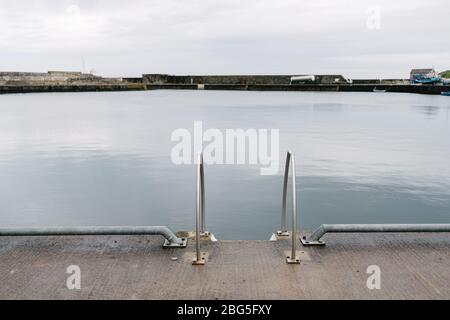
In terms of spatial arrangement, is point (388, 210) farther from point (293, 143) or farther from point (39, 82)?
point (39, 82)

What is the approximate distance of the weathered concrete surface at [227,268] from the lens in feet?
11.3

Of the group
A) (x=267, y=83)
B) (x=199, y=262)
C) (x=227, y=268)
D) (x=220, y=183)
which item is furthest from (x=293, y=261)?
(x=267, y=83)

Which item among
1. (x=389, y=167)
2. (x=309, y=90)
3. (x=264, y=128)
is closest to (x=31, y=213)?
(x=389, y=167)

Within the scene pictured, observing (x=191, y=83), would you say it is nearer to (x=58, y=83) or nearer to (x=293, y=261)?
(x=58, y=83)

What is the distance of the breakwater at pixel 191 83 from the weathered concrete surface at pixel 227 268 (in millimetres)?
64754

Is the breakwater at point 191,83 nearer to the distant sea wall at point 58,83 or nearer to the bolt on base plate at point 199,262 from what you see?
the distant sea wall at point 58,83

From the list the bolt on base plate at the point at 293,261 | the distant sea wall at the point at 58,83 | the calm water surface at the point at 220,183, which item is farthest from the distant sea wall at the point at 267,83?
the bolt on base plate at the point at 293,261

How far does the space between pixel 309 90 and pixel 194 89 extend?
2227 centimetres

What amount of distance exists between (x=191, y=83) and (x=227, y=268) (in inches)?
3031

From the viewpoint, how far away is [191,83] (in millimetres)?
79000

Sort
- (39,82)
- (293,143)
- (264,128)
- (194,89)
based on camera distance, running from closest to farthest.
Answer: (293,143) → (264,128) → (39,82) → (194,89)

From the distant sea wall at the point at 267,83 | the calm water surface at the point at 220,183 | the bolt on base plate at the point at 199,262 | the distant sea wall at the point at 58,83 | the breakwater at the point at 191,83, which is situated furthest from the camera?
the distant sea wall at the point at 267,83

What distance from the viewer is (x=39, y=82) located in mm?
64875

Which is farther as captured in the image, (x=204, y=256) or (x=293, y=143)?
(x=293, y=143)
